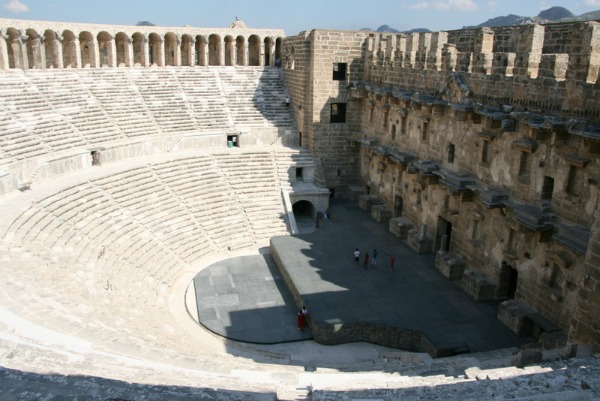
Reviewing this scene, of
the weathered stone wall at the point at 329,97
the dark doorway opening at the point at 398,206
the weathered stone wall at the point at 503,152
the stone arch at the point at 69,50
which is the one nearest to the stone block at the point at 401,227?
the weathered stone wall at the point at 503,152

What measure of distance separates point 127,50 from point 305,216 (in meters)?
13.4

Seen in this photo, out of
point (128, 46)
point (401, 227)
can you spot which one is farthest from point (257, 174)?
point (128, 46)

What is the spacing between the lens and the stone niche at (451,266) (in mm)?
17531

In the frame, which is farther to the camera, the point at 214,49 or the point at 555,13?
the point at 555,13

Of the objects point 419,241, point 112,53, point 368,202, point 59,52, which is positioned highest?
point 112,53

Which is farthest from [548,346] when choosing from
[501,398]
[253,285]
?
[253,285]

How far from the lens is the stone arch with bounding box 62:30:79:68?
26.6 metres

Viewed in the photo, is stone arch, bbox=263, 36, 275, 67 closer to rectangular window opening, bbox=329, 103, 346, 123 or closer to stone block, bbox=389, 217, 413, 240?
rectangular window opening, bbox=329, 103, 346, 123

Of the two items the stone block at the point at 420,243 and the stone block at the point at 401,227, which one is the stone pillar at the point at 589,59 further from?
the stone block at the point at 401,227

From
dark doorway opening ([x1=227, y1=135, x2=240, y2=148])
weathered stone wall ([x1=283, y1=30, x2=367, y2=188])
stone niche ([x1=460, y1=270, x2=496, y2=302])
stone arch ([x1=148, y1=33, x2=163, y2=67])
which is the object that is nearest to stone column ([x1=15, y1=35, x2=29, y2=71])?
stone arch ([x1=148, y1=33, x2=163, y2=67])

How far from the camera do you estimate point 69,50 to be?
27.3m

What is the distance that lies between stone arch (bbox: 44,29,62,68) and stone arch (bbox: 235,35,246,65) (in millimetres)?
9732

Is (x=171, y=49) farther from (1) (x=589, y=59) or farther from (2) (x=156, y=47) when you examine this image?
(1) (x=589, y=59)

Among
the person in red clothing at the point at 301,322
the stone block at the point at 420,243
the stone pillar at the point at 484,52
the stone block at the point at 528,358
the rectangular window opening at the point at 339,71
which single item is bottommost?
the person in red clothing at the point at 301,322
